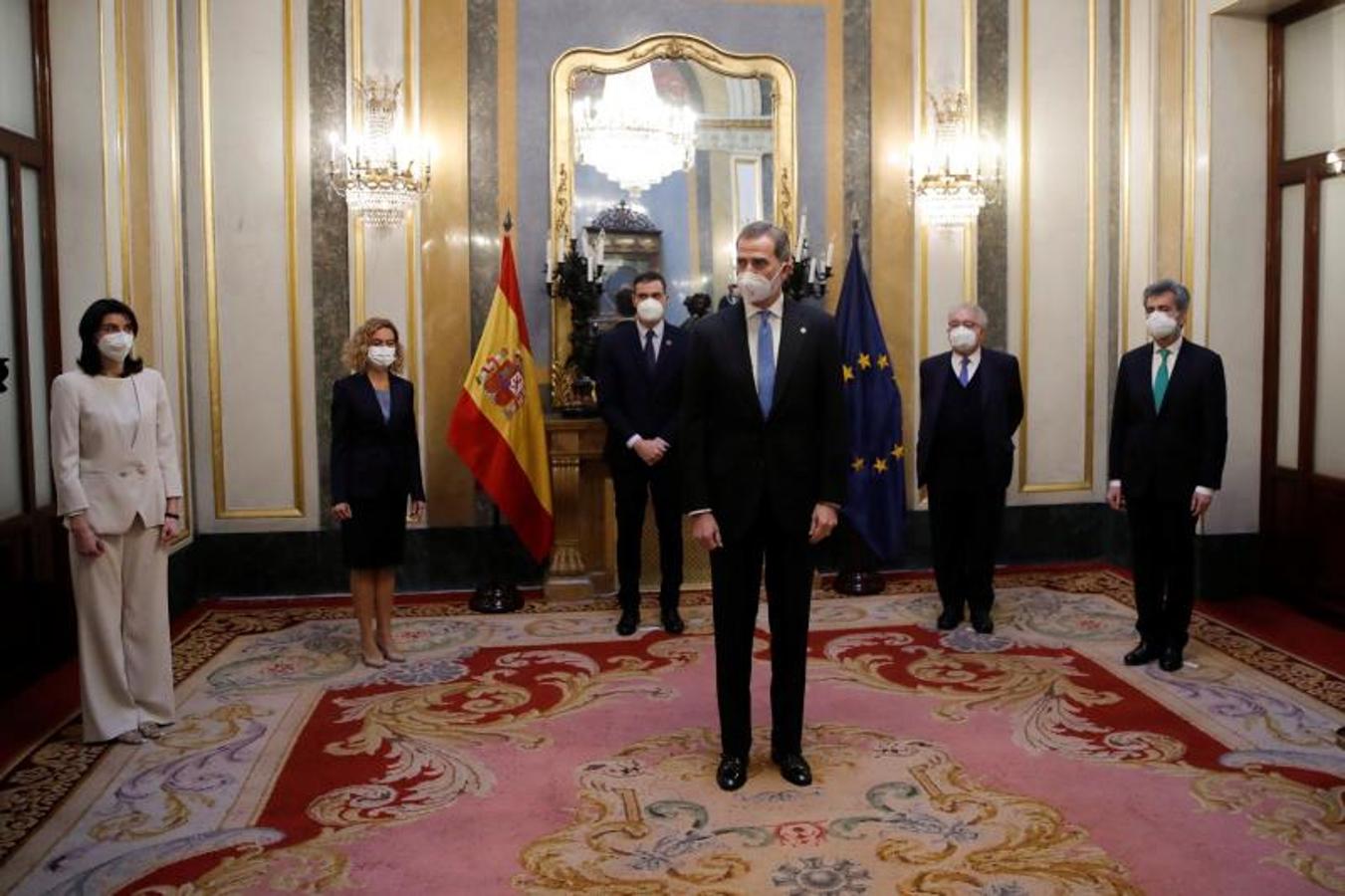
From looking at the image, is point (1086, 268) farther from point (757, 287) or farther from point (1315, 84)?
point (757, 287)

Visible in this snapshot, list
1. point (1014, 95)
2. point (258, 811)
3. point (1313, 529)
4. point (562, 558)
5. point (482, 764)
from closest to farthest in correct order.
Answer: point (258, 811), point (482, 764), point (1313, 529), point (562, 558), point (1014, 95)

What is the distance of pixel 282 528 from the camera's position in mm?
6711

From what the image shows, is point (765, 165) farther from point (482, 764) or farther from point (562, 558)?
point (482, 764)

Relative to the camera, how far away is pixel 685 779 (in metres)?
3.79

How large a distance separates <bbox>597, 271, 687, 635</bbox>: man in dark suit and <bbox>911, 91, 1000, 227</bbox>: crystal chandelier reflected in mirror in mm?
2136

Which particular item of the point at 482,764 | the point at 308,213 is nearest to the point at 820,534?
the point at 482,764

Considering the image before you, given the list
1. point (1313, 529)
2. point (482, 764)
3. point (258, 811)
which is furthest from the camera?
point (1313, 529)

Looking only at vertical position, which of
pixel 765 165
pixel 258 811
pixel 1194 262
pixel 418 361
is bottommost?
pixel 258 811

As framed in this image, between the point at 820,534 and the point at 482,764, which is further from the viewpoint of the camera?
the point at 482,764

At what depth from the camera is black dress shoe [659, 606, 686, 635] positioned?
5723 mm

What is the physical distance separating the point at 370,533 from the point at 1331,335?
16.3ft

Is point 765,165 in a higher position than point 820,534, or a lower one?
higher

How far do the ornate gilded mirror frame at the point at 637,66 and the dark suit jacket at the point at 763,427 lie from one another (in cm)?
321

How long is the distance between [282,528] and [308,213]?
6.09ft
